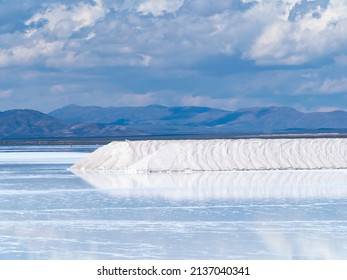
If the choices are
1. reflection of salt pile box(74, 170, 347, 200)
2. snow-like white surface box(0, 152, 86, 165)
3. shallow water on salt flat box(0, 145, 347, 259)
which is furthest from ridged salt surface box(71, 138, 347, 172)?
shallow water on salt flat box(0, 145, 347, 259)

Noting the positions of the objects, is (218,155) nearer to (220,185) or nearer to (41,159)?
(220,185)

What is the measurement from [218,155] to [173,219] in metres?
18.7

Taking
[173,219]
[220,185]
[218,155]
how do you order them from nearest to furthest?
[173,219], [220,185], [218,155]

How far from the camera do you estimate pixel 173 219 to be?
1513cm

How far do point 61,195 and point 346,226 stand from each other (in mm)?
8565

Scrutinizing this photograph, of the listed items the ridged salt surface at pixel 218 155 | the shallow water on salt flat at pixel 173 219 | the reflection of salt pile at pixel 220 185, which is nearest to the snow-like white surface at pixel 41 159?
the ridged salt surface at pixel 218 155

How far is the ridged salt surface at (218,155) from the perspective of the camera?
32.7m

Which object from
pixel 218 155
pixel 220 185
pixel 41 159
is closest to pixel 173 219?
pixel 220 185

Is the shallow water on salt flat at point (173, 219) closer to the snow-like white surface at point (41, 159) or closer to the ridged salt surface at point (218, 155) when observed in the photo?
the ridged salt surface at point (218, 155)

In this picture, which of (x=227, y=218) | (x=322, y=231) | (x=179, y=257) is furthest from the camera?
(x=227, y=218)
